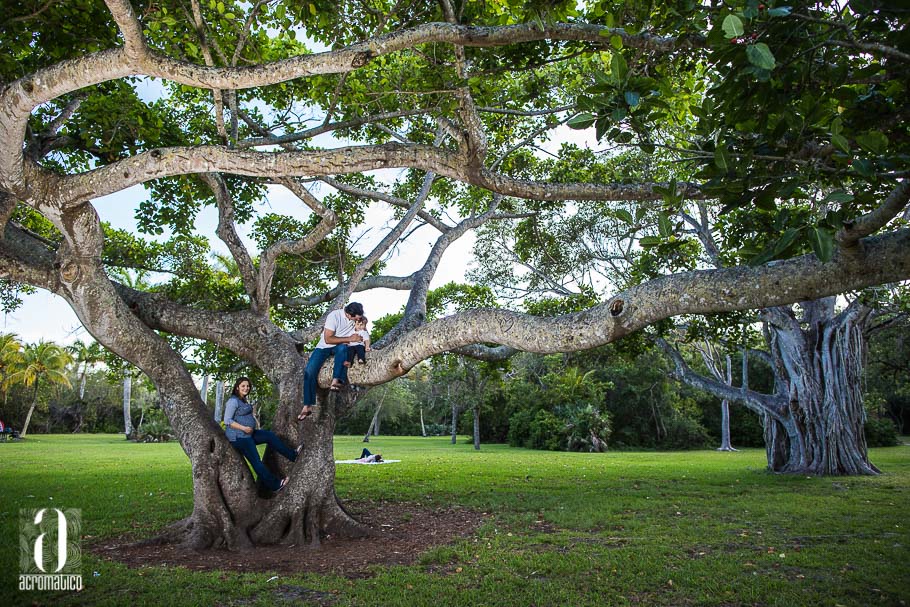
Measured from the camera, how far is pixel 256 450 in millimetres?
6805

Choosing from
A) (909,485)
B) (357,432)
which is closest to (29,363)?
(357,432)

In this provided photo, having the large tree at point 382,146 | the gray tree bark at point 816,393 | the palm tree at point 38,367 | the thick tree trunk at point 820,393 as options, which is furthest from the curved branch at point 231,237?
the palm tree at point 38,367

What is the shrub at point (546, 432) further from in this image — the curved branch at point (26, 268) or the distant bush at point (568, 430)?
the curved branch at point (26, 268)

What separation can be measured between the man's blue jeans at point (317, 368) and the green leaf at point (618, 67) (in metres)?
4.31

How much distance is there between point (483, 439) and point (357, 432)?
14817 mm

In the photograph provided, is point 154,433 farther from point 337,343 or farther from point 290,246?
point 337,343

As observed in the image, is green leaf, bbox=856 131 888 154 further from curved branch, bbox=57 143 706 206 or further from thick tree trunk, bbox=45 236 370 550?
thick tree trunk, bbox=45 236 370 550

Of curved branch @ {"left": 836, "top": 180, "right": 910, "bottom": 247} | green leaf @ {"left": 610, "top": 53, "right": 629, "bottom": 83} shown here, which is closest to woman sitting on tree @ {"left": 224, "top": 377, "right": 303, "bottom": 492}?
green leaf @ {"left": 610, "top": 53, "right": 629, "bottom": 83}

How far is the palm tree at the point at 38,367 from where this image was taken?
35469 mm

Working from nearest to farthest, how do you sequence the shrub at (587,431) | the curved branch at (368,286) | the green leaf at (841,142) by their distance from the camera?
the green leaf at (841,142) → the curved branch at (368,286) → the shrub at (587,431)

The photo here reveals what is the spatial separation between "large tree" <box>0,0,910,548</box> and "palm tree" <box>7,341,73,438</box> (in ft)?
104

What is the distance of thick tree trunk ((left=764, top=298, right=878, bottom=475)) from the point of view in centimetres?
1409

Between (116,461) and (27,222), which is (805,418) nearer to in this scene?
(27,222)

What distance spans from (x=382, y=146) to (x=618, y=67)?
240cm
